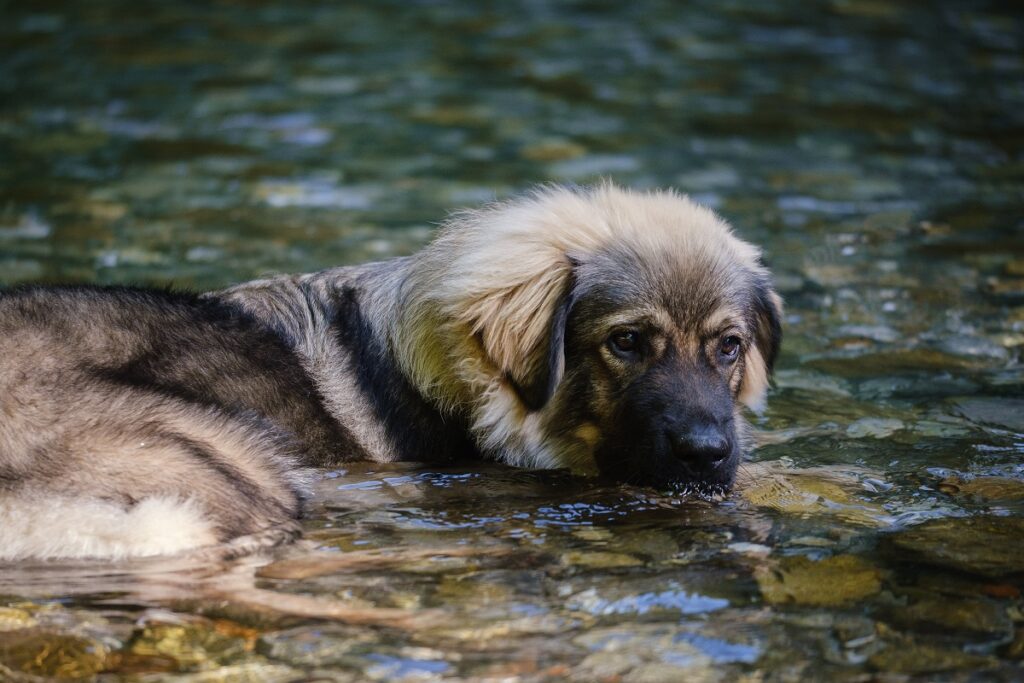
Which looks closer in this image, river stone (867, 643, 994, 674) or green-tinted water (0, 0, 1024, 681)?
river stone (867, 643, 994, 674)

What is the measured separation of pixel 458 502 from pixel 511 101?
874 cm

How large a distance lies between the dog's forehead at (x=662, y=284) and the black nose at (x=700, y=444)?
0.50m

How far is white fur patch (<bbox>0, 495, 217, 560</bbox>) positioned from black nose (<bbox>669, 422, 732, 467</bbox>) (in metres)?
1.94

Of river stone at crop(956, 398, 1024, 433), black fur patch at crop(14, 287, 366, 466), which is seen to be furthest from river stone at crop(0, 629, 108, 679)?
river stone at crop(956, 398, 1024, 433)

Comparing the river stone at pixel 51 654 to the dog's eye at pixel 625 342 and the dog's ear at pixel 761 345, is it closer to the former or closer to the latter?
the dog's eye at pixel 625 342

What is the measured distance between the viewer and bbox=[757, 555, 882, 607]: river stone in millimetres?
4337

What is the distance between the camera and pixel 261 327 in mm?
5812

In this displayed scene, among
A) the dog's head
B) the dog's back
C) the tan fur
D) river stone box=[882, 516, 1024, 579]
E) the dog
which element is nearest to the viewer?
the dog's back

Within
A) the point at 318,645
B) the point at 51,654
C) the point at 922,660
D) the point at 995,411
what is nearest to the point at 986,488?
the point at 995,411

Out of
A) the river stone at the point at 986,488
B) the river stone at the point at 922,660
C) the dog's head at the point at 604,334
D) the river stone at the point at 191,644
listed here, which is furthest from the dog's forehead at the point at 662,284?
the river stone at the point at 191,644

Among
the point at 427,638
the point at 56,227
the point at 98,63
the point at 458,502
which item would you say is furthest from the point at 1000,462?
the point at 98,63

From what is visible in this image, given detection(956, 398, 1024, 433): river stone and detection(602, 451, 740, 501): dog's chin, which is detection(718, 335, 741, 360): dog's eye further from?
detection(956, 398, 1024, 433): river stone

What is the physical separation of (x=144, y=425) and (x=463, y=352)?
4.92 feet

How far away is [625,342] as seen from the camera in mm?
5621
